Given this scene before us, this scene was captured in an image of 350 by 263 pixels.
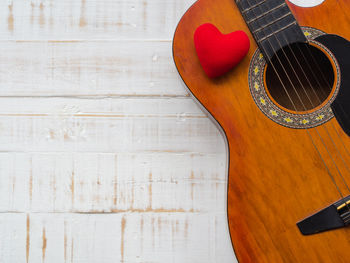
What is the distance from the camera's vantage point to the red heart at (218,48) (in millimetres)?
744

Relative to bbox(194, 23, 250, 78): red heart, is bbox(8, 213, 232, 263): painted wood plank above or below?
below

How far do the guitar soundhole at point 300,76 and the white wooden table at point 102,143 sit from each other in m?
0.22

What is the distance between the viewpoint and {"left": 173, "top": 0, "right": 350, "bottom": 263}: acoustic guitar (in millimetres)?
707

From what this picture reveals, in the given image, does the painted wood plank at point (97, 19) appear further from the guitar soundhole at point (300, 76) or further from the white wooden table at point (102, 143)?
the guitar soundhole at point (300, 76)

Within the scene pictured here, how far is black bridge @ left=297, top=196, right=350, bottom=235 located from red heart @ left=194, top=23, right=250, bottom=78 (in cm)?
36

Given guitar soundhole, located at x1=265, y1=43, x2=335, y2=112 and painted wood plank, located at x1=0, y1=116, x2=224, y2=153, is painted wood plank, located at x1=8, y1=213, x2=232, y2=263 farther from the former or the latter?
guitar soundhole, located at x1=265, y1=43, x2=335, y2=112

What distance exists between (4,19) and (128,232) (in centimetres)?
72

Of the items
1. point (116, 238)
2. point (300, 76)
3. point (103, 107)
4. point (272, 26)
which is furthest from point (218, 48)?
point (116, 238)

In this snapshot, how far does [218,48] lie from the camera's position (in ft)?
2.46

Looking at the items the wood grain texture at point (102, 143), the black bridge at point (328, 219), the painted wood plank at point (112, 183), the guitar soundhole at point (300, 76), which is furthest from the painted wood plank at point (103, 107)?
the black bridge at point (328, 219)

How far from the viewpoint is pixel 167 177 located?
3.19ft

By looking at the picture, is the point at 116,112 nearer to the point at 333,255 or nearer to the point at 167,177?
the point at 167,177

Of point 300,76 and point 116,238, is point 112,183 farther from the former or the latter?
point 300,76

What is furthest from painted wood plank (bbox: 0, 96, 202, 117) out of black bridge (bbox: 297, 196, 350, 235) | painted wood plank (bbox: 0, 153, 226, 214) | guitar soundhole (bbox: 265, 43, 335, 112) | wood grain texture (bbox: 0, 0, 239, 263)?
black bridge (bbox: 297, 196, 350, 235)
